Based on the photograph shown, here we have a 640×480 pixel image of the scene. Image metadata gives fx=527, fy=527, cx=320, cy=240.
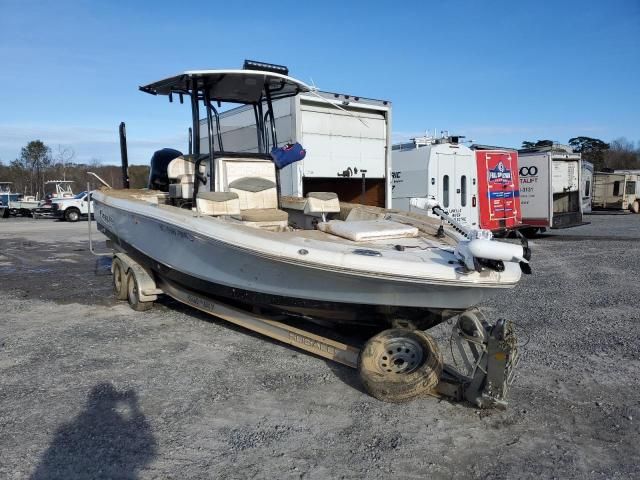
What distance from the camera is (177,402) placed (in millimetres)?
3844

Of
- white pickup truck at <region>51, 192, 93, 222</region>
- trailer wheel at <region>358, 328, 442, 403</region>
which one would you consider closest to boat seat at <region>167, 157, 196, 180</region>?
trailer wheel at <region>358, 328, 442, 403</region>

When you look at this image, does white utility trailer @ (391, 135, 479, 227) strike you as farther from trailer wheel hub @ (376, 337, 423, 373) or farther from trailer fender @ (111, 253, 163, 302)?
trailer wheel hub @ (376, 337, 423, 373)

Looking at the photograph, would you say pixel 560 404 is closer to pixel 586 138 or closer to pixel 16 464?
pixel 16 464

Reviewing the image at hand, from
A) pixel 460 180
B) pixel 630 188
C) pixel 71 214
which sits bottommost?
pixel 71 214

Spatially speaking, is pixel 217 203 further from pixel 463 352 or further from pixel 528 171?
pixel 528 171

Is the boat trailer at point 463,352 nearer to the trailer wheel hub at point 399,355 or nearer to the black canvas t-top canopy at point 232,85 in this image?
the trailer wheel hub at point 399,355

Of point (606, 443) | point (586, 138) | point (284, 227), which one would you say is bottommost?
point (606, 443)

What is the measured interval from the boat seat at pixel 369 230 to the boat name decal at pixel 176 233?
3.96ft

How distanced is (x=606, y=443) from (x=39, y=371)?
430 cm

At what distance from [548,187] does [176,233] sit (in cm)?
1256

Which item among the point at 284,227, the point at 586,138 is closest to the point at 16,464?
the point at 284,227

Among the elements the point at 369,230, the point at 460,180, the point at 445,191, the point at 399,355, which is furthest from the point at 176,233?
the point at 460,180

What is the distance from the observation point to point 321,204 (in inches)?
236

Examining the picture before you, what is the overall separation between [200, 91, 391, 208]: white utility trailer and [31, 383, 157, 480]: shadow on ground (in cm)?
512
